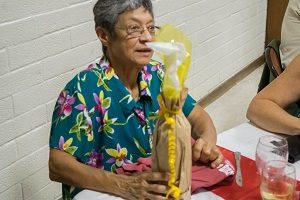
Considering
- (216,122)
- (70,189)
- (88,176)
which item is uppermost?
(88,176)

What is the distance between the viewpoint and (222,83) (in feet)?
13.3

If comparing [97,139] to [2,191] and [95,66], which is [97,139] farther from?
[2,191]

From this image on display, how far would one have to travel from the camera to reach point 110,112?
1.51m

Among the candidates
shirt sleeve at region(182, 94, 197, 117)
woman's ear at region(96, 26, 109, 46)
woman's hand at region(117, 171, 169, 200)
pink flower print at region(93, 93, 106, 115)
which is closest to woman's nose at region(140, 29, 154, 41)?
woman's ear at region(96, 26, 109, 46)

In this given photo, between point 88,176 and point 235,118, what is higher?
point 88,176

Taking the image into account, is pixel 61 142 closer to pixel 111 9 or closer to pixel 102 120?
pixel 102 120

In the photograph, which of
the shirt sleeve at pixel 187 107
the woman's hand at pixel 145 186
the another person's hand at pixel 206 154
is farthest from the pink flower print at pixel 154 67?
the woman's hand at pixel 145 186

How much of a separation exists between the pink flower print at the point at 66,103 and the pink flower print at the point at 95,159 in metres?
0.18

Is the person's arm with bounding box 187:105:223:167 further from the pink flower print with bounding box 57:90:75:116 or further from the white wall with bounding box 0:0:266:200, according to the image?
the white wall with bounding box 0:0:266:200

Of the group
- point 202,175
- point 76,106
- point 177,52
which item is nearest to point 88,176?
point 76,106

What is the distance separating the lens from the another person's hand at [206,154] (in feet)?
4.53

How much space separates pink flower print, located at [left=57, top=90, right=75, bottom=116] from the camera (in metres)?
1.45

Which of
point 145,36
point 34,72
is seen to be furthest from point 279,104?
point 34,72

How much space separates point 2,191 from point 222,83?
241cm
